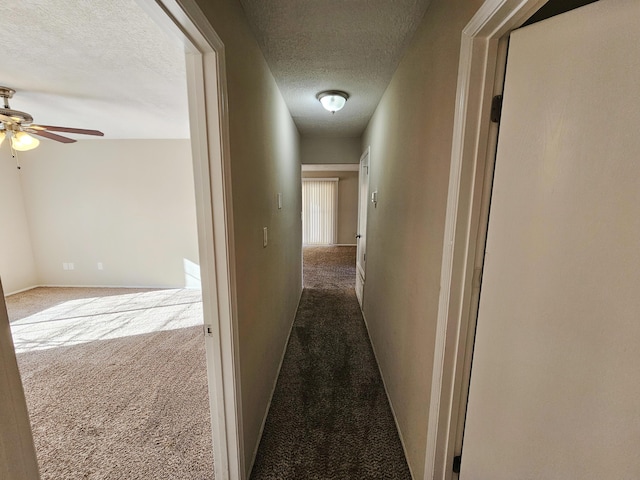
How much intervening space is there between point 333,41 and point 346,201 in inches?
236

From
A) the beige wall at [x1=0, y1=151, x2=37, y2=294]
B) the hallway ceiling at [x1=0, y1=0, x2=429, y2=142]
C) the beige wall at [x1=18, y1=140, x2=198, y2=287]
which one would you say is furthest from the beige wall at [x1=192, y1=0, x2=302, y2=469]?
the beige wall at [x1=0, y1=151, x2=37, y2=294]

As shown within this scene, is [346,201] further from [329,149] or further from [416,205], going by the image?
[416,205]

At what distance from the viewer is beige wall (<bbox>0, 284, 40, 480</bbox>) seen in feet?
1.30

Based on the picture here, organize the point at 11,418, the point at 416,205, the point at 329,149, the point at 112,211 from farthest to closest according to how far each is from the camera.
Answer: the point at 112,211
the point at 329,149
the point at 416,205
the point at 11,418

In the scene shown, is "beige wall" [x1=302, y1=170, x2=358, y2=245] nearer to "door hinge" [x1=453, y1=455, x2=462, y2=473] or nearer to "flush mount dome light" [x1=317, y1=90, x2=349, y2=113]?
"flush mount dome light" [x1=317, y1=90, x2=349, y2=113]

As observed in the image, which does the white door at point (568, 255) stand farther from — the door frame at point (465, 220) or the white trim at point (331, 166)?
the white trim at point (331, 166)

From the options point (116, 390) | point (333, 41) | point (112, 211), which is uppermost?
point (333, 41)

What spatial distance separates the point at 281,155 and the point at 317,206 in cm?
525

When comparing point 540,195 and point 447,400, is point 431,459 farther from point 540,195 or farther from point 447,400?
point 540,195

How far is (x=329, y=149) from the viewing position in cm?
388

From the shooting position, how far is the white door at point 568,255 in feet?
1.76

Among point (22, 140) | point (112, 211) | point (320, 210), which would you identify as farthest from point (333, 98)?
point (320, 210)

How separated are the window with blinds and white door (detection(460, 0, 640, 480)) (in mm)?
6588

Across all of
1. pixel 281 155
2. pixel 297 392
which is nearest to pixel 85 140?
pixel 281 155
